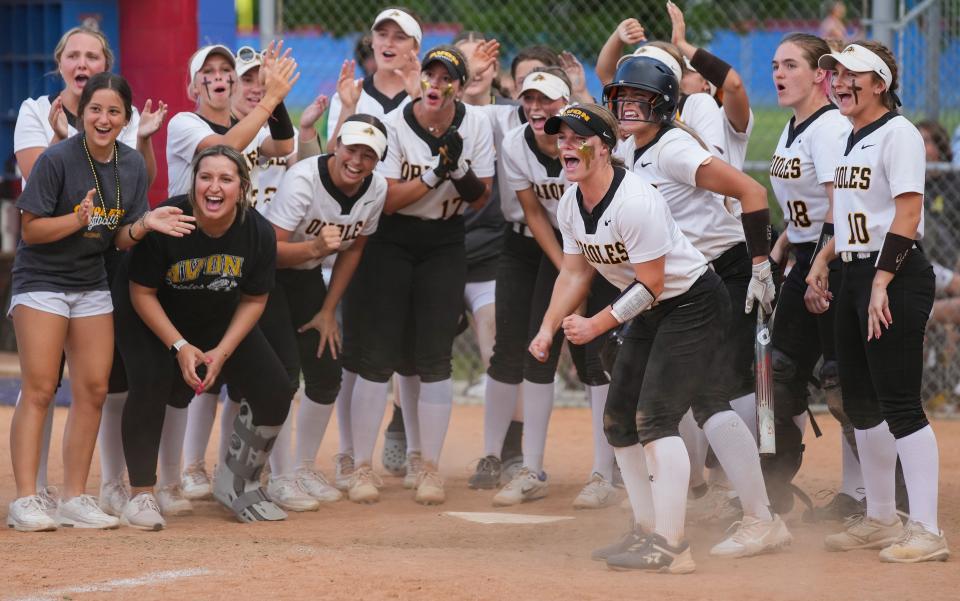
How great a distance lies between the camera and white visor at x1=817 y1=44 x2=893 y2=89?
4.75m

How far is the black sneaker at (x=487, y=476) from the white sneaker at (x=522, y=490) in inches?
8.4

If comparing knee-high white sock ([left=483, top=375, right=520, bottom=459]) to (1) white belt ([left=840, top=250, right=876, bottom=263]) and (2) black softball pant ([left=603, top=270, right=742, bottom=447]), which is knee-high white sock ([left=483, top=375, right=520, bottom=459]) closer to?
(2) black softball pant ([left=603, top=270, right=742, bottom=447])

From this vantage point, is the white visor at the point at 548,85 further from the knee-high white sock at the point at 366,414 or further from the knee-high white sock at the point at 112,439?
the knee-high white sock at the point at 112,439

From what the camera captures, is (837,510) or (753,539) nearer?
(753,539)

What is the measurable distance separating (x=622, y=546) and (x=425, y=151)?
87.8 inches

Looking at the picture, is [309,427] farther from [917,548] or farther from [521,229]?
[917,548]

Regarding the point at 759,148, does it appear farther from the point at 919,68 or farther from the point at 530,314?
the point at 530,314

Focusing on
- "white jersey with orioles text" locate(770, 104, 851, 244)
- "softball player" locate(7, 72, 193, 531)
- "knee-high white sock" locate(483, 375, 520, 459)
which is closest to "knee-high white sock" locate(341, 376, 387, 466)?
"knee-high white sock" locate(483, 375, 520, 459)

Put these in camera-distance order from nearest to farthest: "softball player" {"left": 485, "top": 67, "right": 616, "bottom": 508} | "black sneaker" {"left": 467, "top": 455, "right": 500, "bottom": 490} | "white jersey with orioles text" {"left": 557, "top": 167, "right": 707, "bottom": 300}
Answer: "white jersey with orioles text" {"left": 557, "top": 167, "right": 707, "bottom": 300} → "softball player" {"left": 485, "top": 67, "right": 616, "bottom": 508} → "black sneaker" {"left": 467, "top": 455, "right": 500, "bottom": 490}

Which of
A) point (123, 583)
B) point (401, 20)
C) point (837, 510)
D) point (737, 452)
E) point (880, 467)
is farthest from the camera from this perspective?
point (401, 20)

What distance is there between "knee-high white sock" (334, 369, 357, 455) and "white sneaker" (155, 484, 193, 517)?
98 centimetres

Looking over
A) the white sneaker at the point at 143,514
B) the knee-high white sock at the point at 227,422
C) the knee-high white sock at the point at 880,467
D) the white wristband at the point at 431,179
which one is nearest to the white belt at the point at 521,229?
the white wristband at the point at 431,179

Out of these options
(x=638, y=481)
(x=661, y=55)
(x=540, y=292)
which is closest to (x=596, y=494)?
(x=540, y=292)

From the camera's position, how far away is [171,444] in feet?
19.0
